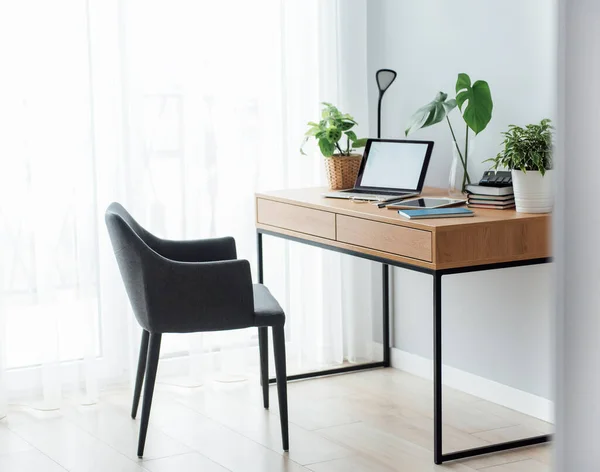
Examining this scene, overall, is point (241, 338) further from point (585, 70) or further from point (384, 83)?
point (585, 70)

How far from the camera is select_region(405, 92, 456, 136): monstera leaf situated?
2.97m

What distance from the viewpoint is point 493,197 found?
2.78 metres

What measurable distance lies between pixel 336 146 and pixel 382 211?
0.67m

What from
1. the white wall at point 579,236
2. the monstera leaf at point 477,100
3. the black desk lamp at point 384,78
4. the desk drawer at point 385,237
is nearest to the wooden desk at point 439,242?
the desk drawer at point 385,237

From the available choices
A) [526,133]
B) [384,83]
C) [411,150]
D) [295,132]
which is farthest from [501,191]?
[295,132]

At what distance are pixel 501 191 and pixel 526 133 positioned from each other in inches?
8.3

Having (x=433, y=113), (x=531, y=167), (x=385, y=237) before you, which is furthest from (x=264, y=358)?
(x=531, y=167)

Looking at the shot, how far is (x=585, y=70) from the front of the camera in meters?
0.49

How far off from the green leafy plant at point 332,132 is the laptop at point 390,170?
4.3 inches

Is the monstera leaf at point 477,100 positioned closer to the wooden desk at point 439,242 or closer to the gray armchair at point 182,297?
the wooden desk at point 439,242

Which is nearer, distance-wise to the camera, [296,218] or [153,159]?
[296,218]

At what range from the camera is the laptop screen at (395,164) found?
316 centimetres

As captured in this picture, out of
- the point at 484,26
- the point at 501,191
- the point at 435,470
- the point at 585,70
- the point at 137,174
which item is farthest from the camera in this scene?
the point at 137,174

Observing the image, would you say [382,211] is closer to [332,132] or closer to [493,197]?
[493,197]
